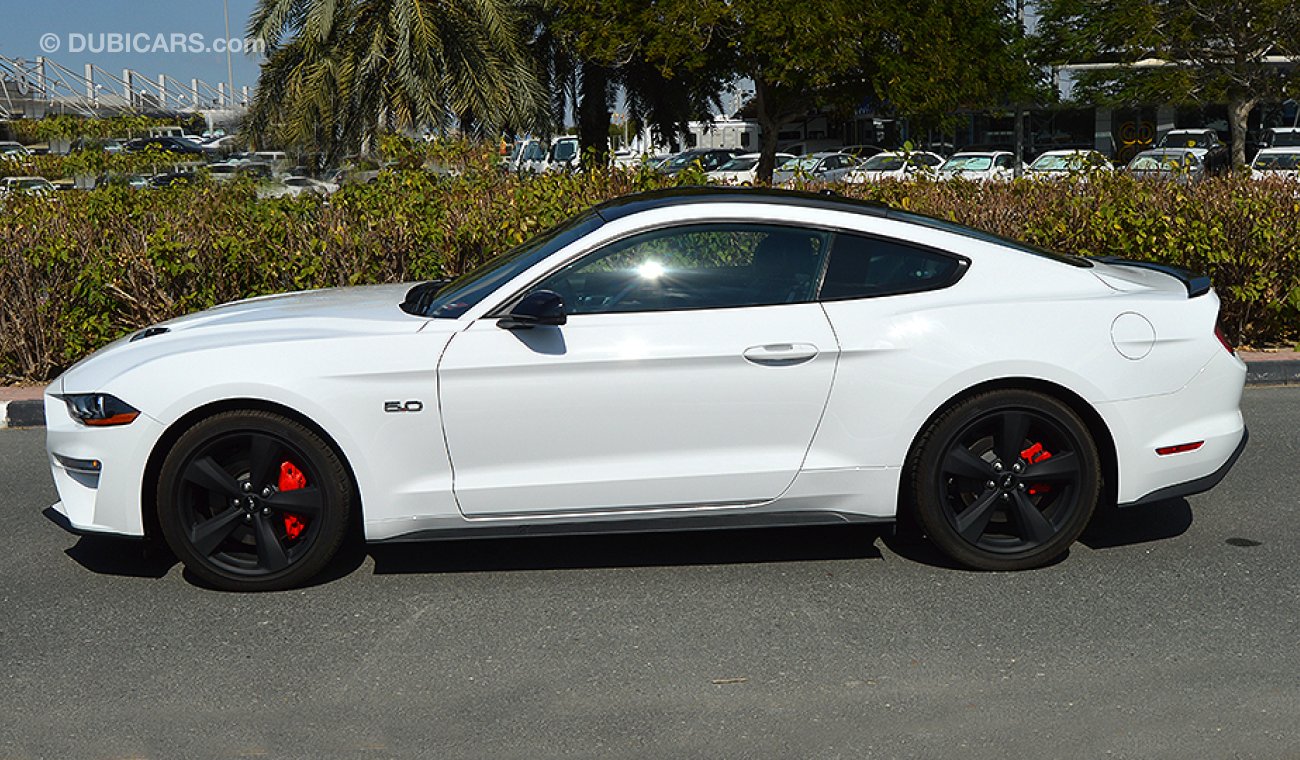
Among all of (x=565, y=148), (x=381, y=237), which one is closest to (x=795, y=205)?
(x=381, y=237)

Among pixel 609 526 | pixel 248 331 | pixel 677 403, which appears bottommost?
pixel 609 526

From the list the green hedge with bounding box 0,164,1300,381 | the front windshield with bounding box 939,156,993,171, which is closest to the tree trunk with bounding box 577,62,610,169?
the front windshield with bounding box 939,156,993,171

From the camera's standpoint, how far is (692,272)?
5207 mm

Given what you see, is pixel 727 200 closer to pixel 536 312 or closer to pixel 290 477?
pixel 536 312

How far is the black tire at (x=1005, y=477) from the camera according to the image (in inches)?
203

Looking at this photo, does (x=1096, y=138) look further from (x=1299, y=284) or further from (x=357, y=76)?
(x=1299, y=284)

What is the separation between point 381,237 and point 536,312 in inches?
195

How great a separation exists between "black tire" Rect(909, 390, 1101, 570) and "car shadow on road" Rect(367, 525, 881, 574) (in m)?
0.47

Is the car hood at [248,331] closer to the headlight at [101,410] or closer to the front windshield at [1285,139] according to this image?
the headlight at [101,410]

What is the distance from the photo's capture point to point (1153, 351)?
526 centimetres

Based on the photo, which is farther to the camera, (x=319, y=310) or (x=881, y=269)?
(x=319, y=310)

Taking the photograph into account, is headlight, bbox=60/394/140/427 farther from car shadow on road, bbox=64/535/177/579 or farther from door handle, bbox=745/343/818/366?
door handle, bbox=745/343/818/366

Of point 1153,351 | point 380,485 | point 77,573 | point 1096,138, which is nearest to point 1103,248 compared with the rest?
point 1153,351

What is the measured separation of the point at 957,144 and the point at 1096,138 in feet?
23.6
